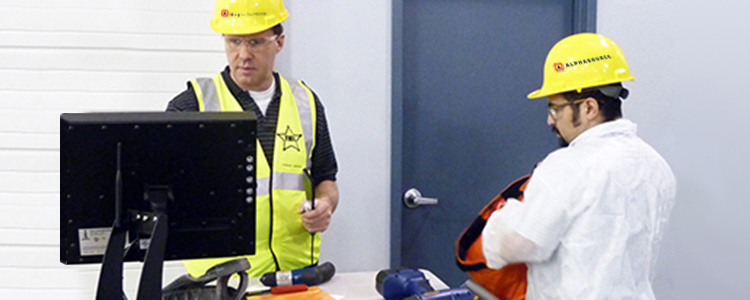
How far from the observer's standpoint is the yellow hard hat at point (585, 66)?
191 centimetres

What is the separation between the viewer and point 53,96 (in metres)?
2.74

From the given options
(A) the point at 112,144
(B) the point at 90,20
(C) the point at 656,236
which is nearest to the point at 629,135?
(C) the point at 656,236

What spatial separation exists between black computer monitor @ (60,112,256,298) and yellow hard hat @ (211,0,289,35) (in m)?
0.94

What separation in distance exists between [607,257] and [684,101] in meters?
1.87

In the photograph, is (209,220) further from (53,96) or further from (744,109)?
(744,109)

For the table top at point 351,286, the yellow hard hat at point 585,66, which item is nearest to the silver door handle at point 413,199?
the table top at point 351,286

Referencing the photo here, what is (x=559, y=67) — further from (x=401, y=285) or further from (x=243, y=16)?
(x=243, y=16)

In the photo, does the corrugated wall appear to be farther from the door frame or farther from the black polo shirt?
the door frame

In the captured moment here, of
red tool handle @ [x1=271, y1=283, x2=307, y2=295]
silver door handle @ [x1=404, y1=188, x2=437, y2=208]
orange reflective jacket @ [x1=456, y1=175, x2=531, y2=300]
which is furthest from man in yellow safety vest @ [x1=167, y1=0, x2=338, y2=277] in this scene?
silver door handle @ [x1=404, y1=188, x2=437, y2=208]

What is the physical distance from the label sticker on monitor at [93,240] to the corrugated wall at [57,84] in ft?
5.04

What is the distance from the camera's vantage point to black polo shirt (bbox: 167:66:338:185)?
87.3 inches

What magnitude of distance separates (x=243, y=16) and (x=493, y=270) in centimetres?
119

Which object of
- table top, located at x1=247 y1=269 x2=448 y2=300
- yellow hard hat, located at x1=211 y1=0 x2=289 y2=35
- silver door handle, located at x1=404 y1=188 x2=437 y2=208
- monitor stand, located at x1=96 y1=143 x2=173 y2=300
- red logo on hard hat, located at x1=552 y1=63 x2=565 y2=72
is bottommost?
table top, located at x1=247 y1=269 x2=448 y2=300

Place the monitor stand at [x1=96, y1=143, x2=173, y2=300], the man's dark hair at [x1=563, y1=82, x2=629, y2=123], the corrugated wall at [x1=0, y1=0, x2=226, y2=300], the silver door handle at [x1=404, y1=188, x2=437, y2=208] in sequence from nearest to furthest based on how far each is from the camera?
the monitor stand at [x1=96, y1=143, x2=173, y2=300] < the man's dark hair at [x1=563, y1=82, x2=629, y2=123] < the corrugated wall at [x1=0, y1=0, x2=226, y2=300] < the silver door handle at [x1=404, y1=188, x2=437, y2=208]
